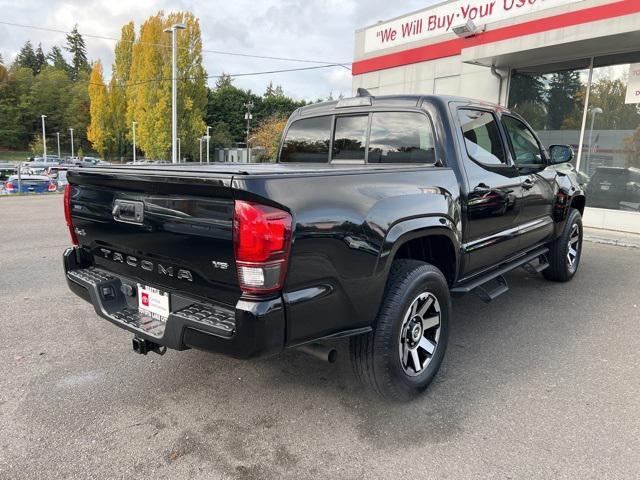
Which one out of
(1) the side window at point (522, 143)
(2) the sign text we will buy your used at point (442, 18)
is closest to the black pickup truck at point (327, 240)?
(1) the side window at point (522, 143)

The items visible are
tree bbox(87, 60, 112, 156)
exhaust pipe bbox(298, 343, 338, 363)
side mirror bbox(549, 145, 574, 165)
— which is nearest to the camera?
exhaust pipe bbox(298, 343, 338, 363)

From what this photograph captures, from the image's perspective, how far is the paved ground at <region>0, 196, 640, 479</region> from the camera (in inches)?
91.6

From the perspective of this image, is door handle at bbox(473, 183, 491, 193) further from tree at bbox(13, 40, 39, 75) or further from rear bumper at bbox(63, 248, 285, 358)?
tree at bbox(13, 40, 39, 75)

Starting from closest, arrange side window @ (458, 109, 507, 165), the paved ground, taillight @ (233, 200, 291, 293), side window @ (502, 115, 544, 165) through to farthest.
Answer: taillight @ (233, 200, 291, 293) < the paved ground < side window @ (458, 109, 507, 165) < side window @ (502, 115, 544, 165)

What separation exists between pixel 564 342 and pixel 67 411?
3.64 metres

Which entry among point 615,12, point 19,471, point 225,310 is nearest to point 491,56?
point 615,12

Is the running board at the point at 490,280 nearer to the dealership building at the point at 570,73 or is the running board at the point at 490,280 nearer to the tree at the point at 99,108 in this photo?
the dealership building at the point at 570,73

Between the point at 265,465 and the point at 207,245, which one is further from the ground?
the point at 207,245

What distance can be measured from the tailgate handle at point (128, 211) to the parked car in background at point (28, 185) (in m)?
17.9

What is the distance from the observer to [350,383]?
3156 millimetres

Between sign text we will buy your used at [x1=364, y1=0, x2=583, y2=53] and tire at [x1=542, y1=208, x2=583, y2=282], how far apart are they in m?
6.32

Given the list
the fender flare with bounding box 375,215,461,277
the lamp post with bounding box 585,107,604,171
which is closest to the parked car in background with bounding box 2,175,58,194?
the lamp post with bounding box 585,107,604,171

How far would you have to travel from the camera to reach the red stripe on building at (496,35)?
8.57 meters

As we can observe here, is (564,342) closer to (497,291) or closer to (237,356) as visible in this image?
(497,291)
